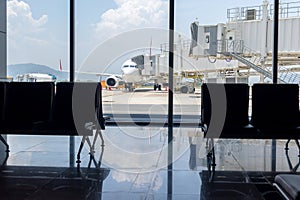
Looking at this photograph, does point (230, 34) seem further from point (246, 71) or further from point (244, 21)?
point (246, 71)

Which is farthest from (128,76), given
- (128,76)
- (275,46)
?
(275,46)

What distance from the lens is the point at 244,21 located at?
21.0 feet

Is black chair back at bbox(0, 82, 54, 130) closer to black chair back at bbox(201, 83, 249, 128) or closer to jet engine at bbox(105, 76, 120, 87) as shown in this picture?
black chair back at bbox(201, 83, 249, 128)

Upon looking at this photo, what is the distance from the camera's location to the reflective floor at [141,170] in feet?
9.55

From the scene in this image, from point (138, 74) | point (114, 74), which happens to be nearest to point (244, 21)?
point (138, 74)

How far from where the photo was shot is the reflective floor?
115 inches

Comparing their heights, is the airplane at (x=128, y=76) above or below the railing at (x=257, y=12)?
below

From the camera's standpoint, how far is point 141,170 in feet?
11.9

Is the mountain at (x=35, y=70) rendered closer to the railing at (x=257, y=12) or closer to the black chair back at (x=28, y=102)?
the black chair back at (x=28, y=102)

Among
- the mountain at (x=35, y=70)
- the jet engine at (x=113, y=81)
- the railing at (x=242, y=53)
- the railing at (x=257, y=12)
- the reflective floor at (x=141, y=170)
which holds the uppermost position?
the railing at (x=257, y=12)

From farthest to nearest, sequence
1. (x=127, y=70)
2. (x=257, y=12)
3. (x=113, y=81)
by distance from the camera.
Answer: (x=113, y=81), (x=127, y=70), (x=257, y=12)

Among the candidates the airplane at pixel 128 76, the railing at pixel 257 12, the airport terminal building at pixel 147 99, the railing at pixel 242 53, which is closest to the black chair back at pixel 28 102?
the airport terminal building at pixel 147 99

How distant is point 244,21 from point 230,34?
34 centimetres

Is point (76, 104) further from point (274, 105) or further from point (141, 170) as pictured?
point (274, 105)
